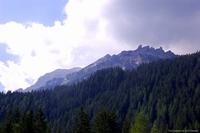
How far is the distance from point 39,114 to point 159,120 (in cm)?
15102

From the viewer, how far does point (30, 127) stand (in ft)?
185

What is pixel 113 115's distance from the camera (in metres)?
58.3

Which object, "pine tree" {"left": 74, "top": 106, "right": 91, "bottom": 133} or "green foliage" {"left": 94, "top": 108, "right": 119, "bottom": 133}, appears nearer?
"pine tree" {"left": 74, "top": 106, "right": 91, "bottom": 133}

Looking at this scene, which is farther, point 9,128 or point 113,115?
point 9,128

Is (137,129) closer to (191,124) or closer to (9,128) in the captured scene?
(9,128)

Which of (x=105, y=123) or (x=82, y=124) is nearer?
(x=82, y=124)

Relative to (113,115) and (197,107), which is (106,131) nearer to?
(113,115)

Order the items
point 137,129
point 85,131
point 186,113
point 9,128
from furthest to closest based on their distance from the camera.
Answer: point 186,113
point 137,129
point 9,128
point 85,131

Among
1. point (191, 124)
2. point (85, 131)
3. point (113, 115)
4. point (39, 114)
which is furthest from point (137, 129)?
point (191, 124)

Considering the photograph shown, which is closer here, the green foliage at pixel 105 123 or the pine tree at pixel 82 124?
the pine tree at pixel 82 124

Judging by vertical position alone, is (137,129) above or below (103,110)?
below

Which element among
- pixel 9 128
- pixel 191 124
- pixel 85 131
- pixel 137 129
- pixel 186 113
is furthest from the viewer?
pixel 186 113

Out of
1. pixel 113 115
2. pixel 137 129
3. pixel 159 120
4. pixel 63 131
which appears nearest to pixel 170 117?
pixel 159 120

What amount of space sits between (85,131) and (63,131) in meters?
150
